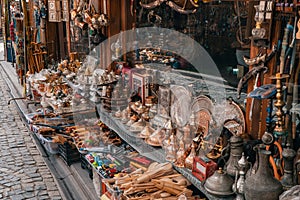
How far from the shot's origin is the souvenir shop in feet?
8.55

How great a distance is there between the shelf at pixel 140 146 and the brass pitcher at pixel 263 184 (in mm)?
412

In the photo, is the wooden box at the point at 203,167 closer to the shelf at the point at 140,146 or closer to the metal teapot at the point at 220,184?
the shelf at the point at 140,146

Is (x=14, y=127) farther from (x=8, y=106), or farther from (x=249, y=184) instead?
(x=249, y=184)

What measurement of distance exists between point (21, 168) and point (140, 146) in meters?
A: 2.69

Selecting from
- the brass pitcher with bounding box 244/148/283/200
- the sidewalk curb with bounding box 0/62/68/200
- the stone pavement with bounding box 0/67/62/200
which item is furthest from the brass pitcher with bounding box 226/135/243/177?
the stone pavement with bounding box 0/67/62/200

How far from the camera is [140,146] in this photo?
13.4 ft

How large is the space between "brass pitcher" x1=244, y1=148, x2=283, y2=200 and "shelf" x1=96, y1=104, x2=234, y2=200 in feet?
1.35

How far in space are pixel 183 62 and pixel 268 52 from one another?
198 centimetres

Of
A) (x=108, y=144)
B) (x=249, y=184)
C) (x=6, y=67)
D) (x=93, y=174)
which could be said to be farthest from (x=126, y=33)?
(x=6, y=67)

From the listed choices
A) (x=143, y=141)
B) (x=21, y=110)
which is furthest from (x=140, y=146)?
(x=21, y=110)

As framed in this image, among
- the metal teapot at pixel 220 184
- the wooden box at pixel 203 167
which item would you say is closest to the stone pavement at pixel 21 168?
the wooden box at pixel 203 167

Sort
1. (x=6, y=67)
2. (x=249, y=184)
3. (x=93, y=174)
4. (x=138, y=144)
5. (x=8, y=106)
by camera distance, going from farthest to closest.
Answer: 1. (x=6, y=67)
2. (x=8, y=106)
3. (x=93, y=174)
4. (x=138, y=144)
5. (x=249, y=184)

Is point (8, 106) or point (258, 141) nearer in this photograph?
point (258, 141)

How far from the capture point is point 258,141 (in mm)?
2914
